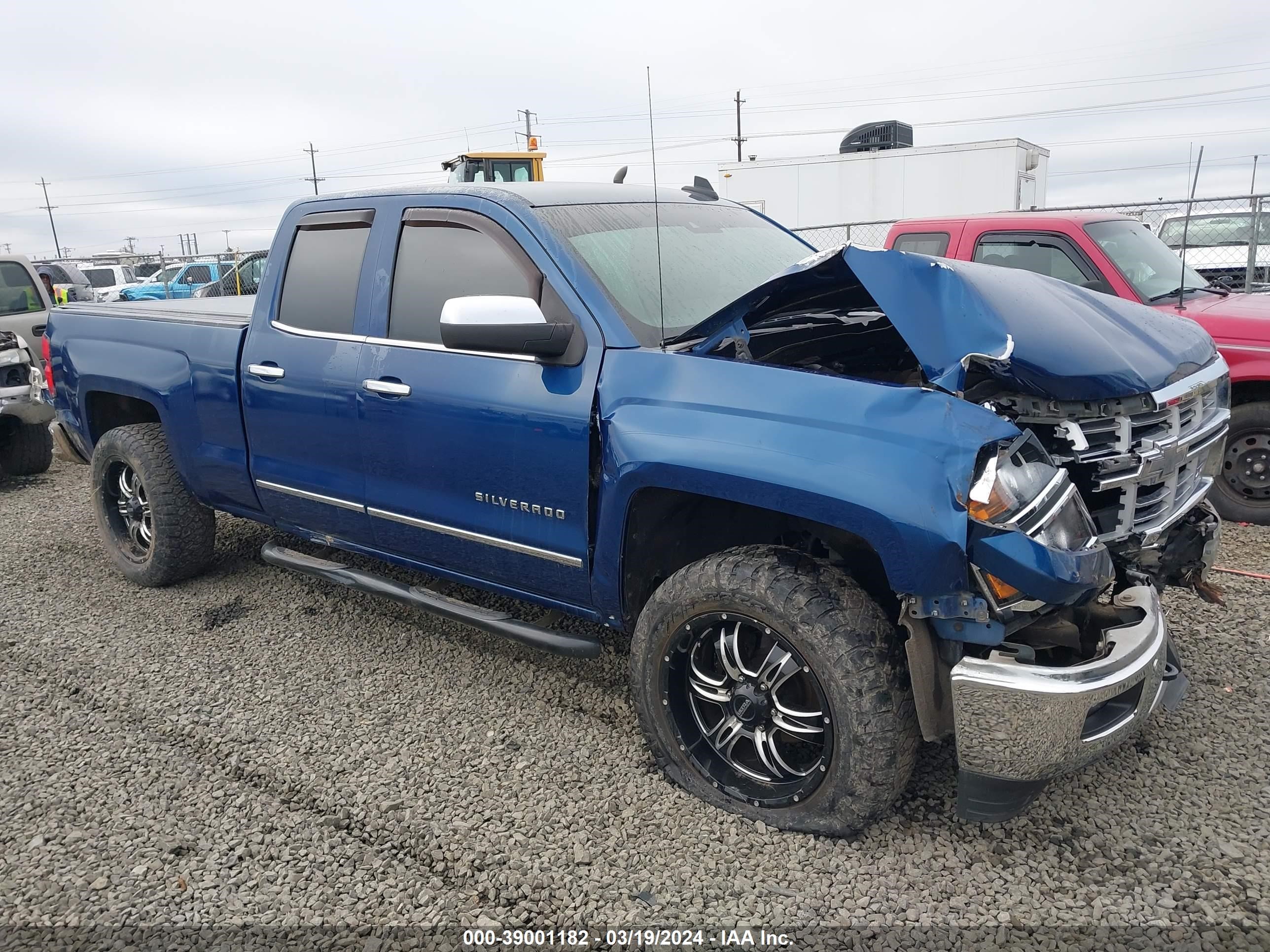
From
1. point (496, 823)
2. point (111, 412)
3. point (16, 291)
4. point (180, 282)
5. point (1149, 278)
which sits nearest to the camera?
point (496, 823)

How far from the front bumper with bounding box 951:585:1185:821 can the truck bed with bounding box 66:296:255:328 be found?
11.3 ft

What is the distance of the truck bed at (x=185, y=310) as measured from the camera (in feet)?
14.7

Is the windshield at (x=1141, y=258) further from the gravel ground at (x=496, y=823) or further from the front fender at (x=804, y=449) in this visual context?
the front fender at (x=804, y=449)

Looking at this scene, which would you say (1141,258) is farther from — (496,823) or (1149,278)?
(496,823)

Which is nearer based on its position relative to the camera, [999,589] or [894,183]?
[999,589]

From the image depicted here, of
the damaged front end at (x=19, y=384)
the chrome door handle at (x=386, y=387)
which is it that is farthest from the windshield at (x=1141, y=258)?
the damaged front end at (x=19, y=384)

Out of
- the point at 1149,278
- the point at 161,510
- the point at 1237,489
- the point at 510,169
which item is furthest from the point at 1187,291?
the point at 510,169

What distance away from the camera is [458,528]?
3.41m

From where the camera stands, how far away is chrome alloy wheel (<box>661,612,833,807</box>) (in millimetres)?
2674

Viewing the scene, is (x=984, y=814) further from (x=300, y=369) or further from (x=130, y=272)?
(x=130, y=272)

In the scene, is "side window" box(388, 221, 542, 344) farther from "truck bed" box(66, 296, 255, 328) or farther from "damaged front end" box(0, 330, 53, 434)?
"damaged front end" box(0, 330, 53, 434)

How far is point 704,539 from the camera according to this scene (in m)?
3.16

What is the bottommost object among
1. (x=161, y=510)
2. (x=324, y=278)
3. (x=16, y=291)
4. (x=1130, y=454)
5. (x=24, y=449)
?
(x=24, y=449)

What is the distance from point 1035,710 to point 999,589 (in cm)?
31
